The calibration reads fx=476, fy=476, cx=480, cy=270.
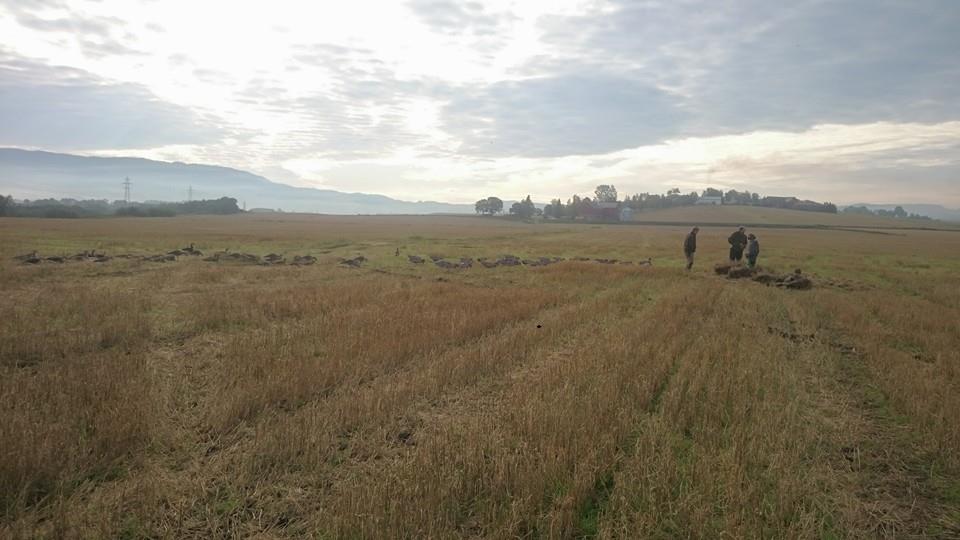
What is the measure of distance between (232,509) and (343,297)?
10.5m

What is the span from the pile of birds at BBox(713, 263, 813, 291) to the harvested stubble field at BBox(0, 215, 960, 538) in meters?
6.50

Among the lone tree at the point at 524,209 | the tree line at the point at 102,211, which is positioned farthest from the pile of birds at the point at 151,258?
the lone tree at the point at 524,209

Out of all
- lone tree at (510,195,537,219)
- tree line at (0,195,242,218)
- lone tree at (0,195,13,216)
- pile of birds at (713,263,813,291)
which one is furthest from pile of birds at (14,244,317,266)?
lone tree at (510,195,537,219)

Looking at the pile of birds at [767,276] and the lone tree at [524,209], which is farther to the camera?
the lone tree at [524,209]

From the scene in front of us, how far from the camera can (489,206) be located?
180750 mm

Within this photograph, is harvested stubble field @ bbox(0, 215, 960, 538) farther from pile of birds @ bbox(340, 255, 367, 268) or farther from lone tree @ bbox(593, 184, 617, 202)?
lone tree @ bbox(593, 184, 617, 202)

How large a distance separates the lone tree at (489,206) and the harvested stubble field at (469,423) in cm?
16966

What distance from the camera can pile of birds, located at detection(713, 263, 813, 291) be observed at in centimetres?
1917

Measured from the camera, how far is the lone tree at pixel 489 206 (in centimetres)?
18075

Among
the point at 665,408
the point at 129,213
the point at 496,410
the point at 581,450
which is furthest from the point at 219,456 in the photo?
the point at 129,213

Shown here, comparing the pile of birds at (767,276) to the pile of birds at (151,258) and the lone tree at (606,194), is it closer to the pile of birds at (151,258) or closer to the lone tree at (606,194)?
the pile of birds at (151,258)

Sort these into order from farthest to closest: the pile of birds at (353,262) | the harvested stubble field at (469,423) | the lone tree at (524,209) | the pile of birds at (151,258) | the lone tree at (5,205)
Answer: the lone tree at (524,209), the lone tree at (5,205), the pile of birds at (353,262), the pile of birds at (151,258), the harvested stubble field at (469,423)

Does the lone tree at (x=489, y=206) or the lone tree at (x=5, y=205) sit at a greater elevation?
the lone tree at (x=489, y=206)

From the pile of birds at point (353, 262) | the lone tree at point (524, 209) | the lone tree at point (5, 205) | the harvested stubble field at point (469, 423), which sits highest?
the lone tree at point (524, 209)
